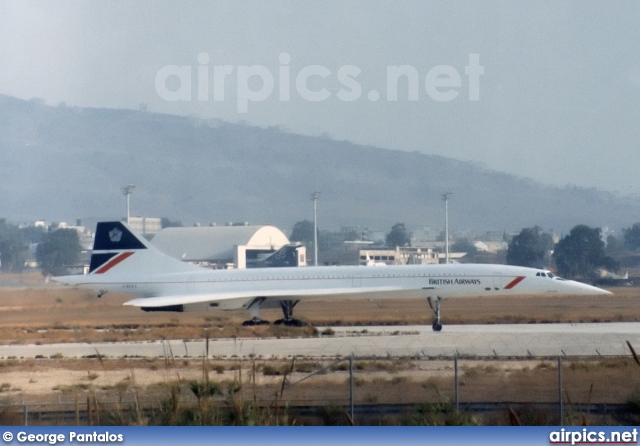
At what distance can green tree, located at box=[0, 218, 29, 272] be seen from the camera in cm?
3769

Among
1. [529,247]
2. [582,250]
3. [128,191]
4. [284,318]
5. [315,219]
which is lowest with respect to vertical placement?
[284,318]

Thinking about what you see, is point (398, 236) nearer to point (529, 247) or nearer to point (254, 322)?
point (529, 247)

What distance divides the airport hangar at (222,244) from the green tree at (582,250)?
35.6 ft

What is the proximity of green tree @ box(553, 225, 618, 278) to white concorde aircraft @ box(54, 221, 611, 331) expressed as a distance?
8.31 feet

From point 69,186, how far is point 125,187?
423 centimetres

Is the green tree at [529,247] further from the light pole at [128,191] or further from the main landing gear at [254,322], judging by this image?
the light pole at [128,191]

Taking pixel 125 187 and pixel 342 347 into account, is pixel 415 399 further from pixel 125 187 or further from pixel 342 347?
pixel 125 187

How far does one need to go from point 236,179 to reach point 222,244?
307cm

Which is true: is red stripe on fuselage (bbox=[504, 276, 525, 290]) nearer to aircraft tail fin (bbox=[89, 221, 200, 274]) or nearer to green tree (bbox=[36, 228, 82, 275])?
aircraft tail fin (bbox=[89, 221, 200, 274])

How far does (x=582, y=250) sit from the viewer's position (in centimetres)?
3653

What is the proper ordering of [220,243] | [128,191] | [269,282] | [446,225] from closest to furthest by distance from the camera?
1. [446,225]
2. [269,282]
3. [220,243]
4. [128,191]

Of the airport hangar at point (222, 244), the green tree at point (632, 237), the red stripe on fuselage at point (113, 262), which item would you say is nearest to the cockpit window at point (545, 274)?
the green tree at point (632, 237)

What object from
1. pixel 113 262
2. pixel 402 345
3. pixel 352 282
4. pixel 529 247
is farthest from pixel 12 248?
pixel 529 247

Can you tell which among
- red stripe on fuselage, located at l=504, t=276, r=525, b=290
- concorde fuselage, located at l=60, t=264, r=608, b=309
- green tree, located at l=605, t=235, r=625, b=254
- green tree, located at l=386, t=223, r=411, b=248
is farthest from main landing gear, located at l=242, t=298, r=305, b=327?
green tree, located at l=605, t=235, r=625, b=254
